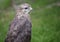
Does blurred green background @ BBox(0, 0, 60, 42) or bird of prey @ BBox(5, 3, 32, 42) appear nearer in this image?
bird of prey @ BBox(5, 3, 32, 42)

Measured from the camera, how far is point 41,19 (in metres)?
13.8

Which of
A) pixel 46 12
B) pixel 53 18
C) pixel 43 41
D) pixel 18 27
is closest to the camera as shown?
pixel 18 27

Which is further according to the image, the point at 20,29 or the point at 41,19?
the point at 41,19

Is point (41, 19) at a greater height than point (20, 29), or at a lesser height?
lesser

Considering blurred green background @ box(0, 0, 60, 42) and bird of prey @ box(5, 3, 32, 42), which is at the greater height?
bird of prey @ box(5, 3, 32, 42)

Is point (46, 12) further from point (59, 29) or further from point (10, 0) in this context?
point (59, 29)

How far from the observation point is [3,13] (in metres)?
15.4

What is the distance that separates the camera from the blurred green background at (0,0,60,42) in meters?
10.8

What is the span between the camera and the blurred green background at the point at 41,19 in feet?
35.3

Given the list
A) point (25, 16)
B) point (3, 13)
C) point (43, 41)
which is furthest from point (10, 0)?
point (25, 16)

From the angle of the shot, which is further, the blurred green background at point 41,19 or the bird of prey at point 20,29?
the blurred green background at point 41,19

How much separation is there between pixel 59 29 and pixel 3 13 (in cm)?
454

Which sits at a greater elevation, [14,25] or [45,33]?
[14,25]

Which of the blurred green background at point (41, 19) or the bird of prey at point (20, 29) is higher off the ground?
the bird of prey at point (20, 29)
